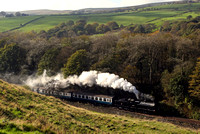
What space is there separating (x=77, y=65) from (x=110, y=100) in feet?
41.5

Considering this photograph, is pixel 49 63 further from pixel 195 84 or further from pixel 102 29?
pixel 102 29

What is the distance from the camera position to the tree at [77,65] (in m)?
36.6

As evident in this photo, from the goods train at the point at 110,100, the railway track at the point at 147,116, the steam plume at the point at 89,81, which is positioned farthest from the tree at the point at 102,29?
the railway track at the point at 147,116

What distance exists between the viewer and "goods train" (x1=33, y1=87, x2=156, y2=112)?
85.4 ft

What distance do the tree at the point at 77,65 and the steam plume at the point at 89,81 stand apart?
1.47m

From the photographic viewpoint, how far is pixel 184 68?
2958cm

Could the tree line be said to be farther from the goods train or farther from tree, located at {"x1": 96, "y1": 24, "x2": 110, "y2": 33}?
tree, located at {"x1": 96, "y1": 24, "x2": 110, "y2": 33}

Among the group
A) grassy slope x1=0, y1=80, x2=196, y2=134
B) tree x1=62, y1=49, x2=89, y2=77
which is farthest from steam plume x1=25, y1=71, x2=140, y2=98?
grassy slope x1=0, y1=80, x2=196, y2=134

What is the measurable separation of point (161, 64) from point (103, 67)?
42.3 ft

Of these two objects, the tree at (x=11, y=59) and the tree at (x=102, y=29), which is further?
the tree at (x=102, y=29)

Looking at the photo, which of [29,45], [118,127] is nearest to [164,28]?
[29,45]

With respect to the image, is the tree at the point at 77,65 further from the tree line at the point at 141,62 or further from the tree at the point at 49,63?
the tree at the point at 49,63

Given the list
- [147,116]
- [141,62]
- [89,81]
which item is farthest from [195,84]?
[89,81]

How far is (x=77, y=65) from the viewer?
36.9m
